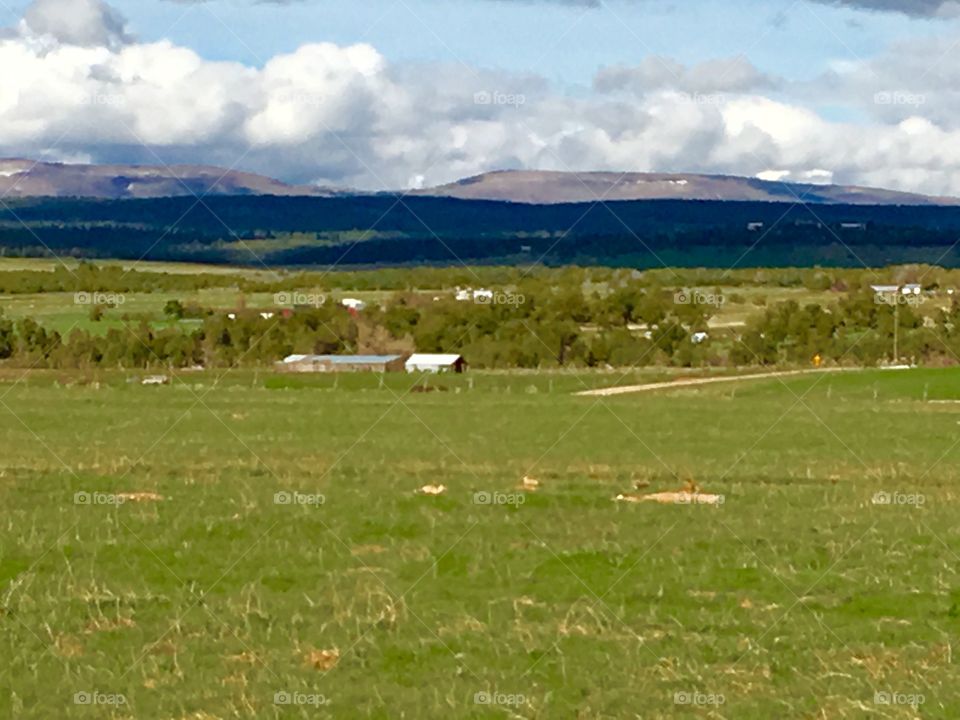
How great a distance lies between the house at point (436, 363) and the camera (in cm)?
9101

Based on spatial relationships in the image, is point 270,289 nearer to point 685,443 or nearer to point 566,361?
point 566,361

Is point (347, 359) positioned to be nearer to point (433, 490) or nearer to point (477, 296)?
point (477, 296)

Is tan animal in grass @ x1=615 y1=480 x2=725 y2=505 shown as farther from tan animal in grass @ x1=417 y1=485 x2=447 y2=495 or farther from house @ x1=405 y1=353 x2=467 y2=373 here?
house @ x1=405 y1=353 x2=467 y2=373

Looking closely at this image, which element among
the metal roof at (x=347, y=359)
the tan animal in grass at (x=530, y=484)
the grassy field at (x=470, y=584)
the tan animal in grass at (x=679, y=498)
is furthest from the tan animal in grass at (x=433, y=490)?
the metal roof at (x=347, y=359)

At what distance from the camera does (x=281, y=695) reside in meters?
12.5

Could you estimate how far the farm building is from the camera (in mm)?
89375

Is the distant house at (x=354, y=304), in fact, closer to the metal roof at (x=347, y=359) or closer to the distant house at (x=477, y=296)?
the distant house at (x=477, y=296)

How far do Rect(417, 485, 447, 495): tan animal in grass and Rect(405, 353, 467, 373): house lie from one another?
5996 cm

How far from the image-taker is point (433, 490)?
26891 millimetres

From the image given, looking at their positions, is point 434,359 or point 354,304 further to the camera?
point 354,304

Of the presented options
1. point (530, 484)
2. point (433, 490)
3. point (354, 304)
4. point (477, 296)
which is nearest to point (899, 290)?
point (477, 296)

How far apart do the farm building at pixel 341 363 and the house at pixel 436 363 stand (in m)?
0.85

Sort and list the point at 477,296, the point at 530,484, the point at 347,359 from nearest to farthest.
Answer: the point at 530,484 → the point at 347,359 → the point at 477,296

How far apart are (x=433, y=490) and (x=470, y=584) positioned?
948cm
